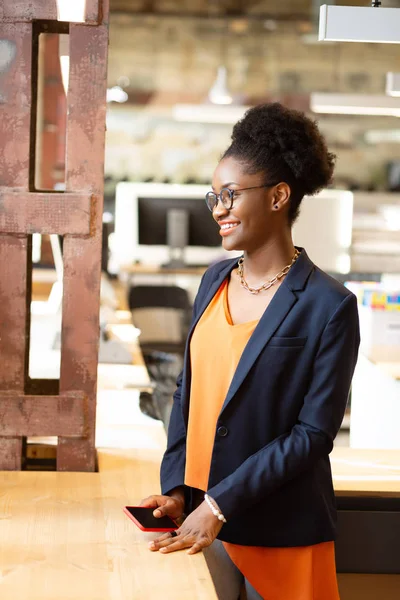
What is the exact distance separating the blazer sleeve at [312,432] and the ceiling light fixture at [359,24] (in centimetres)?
131

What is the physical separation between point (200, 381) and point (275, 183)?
16.4 inches

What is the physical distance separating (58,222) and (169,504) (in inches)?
27.9

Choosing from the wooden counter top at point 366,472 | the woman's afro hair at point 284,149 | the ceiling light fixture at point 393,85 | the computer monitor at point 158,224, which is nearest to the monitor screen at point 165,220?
the computer monitor at point 158,224

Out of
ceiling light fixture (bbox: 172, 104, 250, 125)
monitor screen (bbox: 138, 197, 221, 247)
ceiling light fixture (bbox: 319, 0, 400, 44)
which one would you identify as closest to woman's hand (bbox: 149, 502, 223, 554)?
ceiling light fixture (bbox: 319, 0, 400, 44)

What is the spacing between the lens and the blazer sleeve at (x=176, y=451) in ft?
5.67

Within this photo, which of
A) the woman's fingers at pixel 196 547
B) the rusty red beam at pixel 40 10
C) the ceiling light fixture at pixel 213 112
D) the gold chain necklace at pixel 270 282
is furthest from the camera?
Result: the ceiling light fixture at pixel 213 112

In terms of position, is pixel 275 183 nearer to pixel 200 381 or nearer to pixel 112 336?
pixel 200 381

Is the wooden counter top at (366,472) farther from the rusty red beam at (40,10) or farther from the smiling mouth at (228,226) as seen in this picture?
the rusty red beam at (40,10)

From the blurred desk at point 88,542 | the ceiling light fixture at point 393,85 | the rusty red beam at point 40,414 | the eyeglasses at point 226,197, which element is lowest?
the blurred desk at point 88,542

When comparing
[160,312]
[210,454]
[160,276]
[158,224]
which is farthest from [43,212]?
[160,276]

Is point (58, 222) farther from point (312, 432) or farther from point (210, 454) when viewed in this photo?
point (312, 432)

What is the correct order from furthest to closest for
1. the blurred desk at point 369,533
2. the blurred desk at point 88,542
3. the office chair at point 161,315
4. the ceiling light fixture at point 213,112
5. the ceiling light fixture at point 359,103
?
the ceiling light fixture at point 213,112 → the ceiling light fixture at point 359,103 → the office chair at point 161,315 → the blurred desk at point 369,533 → the blurred desk at point 88,542

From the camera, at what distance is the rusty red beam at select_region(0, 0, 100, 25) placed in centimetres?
196

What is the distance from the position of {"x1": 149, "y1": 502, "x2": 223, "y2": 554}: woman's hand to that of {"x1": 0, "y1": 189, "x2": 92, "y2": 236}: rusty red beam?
76cm
